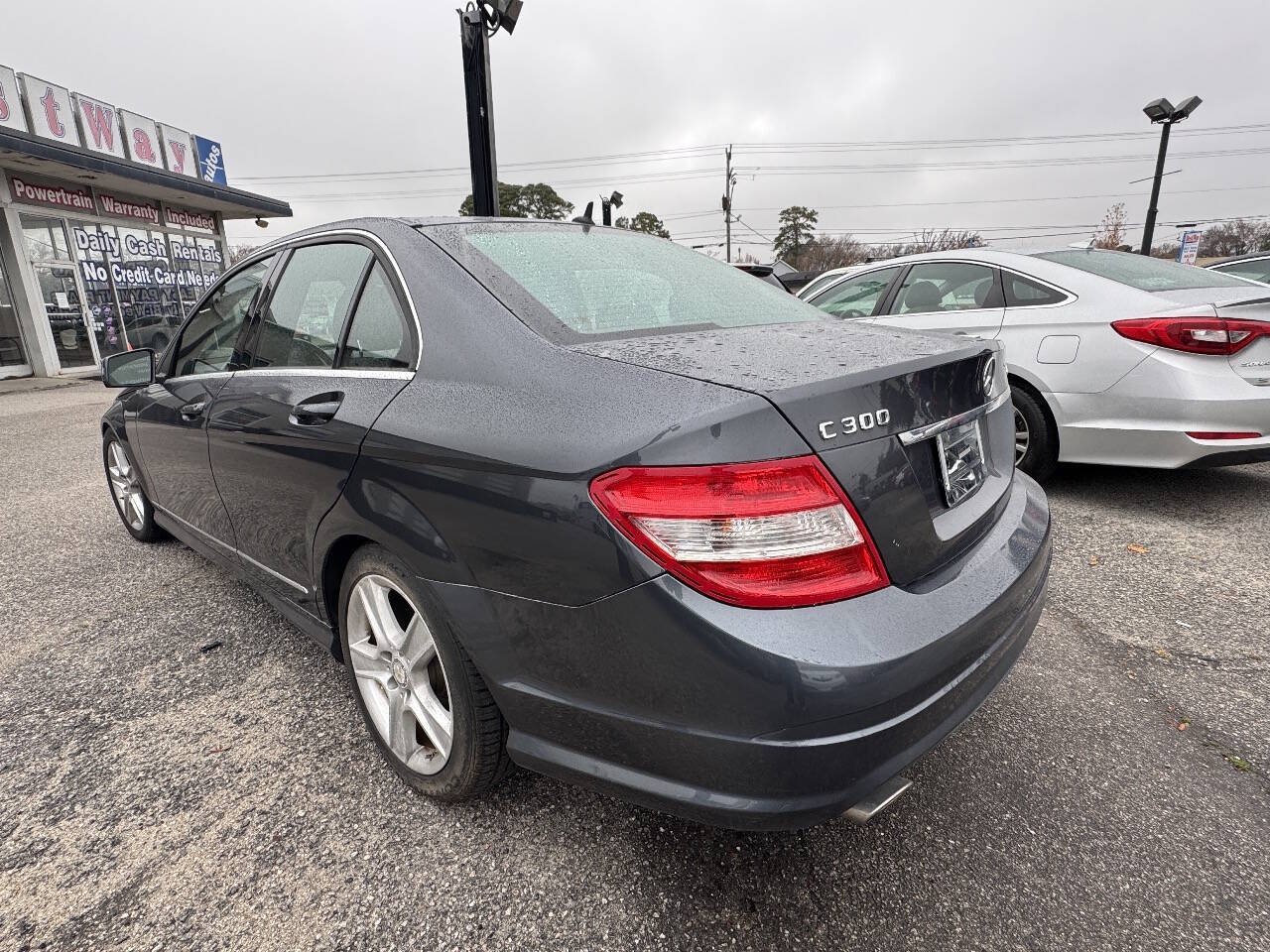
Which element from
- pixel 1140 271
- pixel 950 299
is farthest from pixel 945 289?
pixel 1140 271

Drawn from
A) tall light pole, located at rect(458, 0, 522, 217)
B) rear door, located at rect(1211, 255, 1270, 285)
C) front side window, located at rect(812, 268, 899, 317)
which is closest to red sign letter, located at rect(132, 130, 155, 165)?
tall light pole, located at rect(458, 0, 522, 217)

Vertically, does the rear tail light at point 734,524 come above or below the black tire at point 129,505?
above

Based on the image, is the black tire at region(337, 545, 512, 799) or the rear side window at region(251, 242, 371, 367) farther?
the rear side window at region(251, 242, 371, 367)

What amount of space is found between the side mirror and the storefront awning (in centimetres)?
1165

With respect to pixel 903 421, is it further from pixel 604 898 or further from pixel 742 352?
pixel 604 898

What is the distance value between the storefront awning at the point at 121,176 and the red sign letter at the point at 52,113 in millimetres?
677

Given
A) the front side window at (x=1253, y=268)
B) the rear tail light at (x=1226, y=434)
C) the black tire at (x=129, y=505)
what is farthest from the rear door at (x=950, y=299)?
the front side window at (x=1253, y=268)

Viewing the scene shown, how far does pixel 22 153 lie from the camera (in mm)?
11461

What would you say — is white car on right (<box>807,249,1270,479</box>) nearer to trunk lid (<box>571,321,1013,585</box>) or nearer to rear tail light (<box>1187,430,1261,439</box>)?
rear tail light (<box>1187,430,1261,439</box>)

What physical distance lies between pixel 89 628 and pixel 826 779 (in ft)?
10.4

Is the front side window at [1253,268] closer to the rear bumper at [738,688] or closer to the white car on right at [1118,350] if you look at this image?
the white car on right at [1118,350]

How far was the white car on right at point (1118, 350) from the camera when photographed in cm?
348

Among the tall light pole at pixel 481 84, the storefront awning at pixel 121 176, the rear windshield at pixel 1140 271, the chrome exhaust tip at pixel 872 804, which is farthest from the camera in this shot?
the storefront awning at pixel 121 176

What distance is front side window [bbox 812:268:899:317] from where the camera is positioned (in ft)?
17.2
